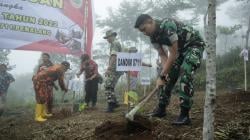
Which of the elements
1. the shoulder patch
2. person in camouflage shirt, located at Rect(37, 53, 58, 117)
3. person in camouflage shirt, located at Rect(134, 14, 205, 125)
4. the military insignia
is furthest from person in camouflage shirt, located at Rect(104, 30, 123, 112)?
the shoulder patch

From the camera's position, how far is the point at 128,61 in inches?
255

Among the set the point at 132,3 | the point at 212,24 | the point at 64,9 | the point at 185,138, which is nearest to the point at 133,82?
the point at 64,9

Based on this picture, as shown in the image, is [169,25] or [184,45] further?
[184,45]

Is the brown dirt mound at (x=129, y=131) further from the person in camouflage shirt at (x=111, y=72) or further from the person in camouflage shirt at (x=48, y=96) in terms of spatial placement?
the person in camouflage shirt at (x=48, y=96)

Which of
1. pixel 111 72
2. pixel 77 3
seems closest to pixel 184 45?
pixel 111 72

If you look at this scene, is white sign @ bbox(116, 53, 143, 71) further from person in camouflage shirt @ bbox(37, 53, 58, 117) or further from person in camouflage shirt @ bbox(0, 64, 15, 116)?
person in camouflage shirt @ bbox(0, 64, 15, 116)

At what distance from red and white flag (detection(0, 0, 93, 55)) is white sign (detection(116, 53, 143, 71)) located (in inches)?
179

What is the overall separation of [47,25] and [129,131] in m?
6.47

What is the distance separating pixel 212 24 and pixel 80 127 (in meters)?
3.57

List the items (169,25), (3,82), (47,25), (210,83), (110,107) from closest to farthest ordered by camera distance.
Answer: (210,83) < (169,25) < (110,107) < (47,25) < (3,82)

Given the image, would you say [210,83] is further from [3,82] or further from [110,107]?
[3,82]

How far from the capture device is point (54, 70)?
8422 mm

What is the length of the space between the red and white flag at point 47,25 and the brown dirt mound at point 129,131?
224 inches

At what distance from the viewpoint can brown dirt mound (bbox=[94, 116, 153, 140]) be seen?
477 cm
